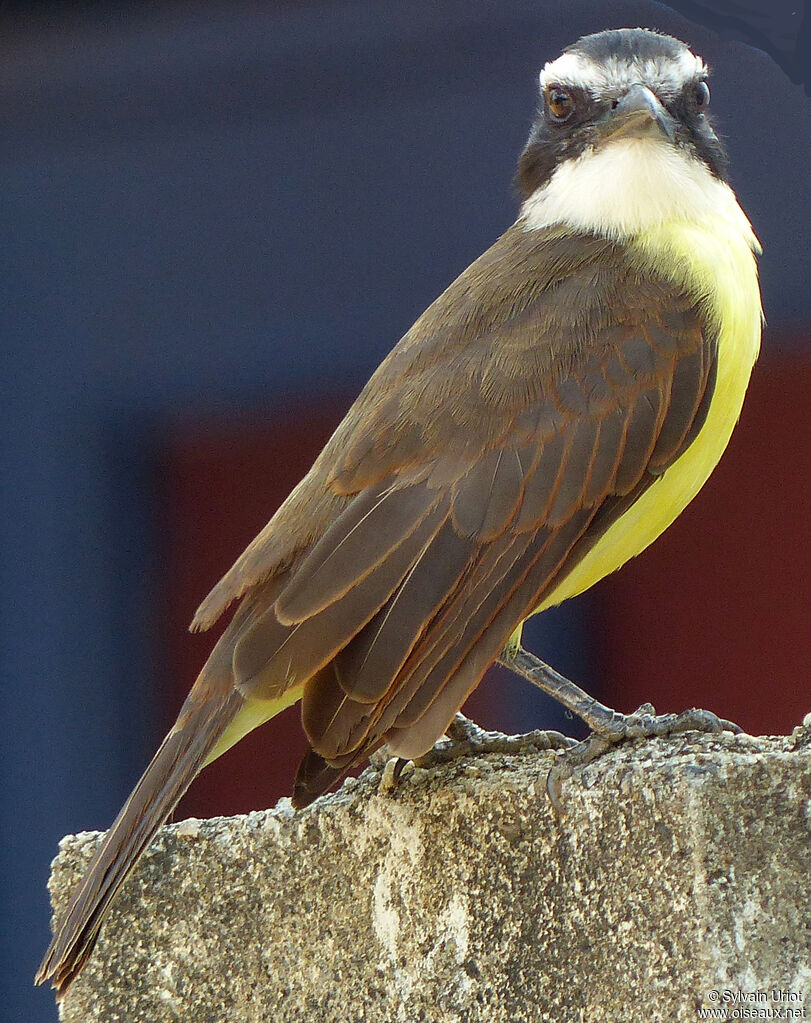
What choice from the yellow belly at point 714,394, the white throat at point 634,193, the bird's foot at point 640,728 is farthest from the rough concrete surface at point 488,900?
the white throat at point 634,193

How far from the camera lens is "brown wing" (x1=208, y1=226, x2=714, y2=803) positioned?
258 cm

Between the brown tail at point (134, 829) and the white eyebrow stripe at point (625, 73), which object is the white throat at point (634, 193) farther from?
the brown tail at point (134, 829)

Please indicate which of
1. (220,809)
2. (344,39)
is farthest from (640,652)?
(344,39)

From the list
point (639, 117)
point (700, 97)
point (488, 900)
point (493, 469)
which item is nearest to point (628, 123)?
point (639, 117)

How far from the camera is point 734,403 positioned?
3.09 meters

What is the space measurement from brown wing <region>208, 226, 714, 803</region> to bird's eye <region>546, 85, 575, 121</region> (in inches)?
19.3

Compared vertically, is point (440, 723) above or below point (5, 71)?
below

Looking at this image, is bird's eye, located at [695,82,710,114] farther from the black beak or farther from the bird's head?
the black beak

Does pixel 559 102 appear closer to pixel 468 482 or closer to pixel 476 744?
pixel 468 482

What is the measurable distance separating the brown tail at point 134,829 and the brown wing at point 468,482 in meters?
0.14

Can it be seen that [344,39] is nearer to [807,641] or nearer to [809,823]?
[807,641]

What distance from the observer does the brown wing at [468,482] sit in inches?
102

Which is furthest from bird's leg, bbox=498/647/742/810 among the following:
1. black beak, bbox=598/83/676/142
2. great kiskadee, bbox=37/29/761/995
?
black beak, bbox=598/83/676/142

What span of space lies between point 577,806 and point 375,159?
4625mm
